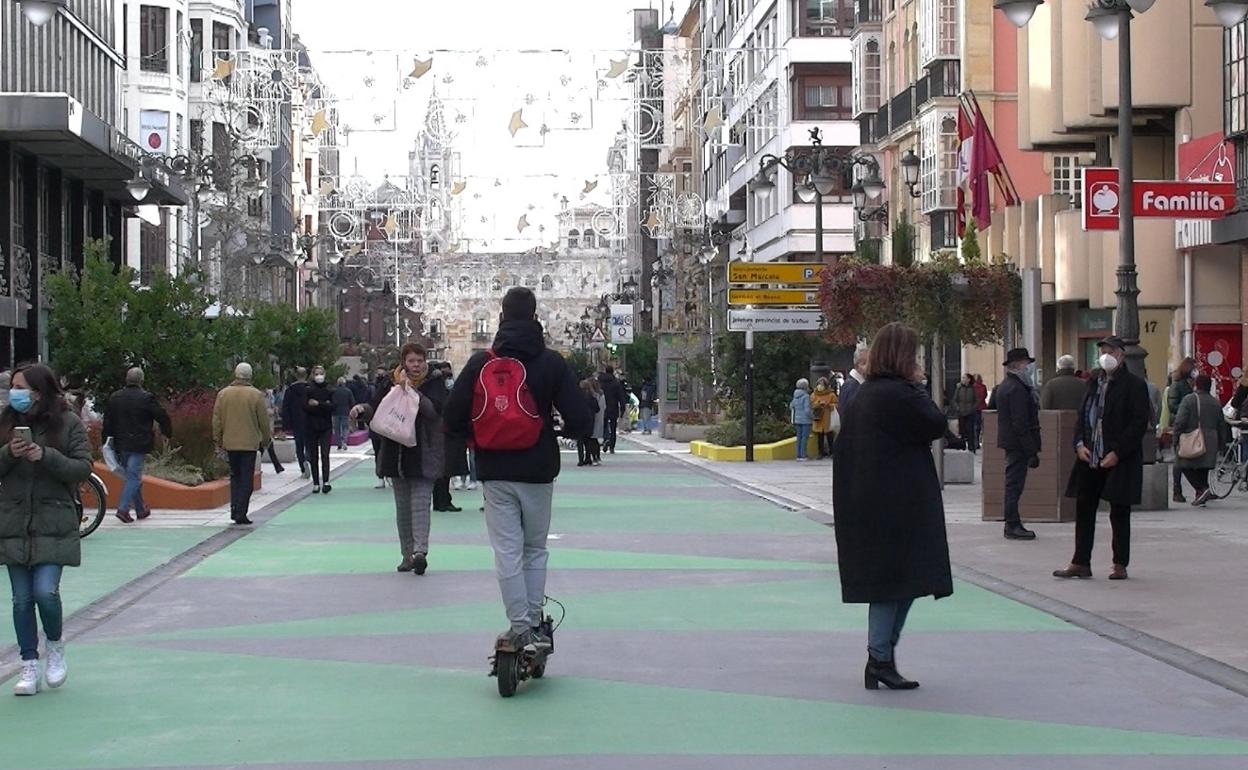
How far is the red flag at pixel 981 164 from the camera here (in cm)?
4831

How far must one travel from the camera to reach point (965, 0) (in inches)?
2119

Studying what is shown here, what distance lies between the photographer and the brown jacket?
2359 cm

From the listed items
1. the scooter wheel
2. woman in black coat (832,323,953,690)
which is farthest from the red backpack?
woman in black coat (832,323,953,690)

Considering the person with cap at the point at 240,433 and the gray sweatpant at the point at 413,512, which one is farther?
the person with cap at the point at 240,433

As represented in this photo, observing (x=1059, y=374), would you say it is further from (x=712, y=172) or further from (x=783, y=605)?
(x=712, y=172)

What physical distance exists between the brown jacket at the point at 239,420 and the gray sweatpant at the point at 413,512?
20.1 ft

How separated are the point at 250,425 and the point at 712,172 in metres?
79.4

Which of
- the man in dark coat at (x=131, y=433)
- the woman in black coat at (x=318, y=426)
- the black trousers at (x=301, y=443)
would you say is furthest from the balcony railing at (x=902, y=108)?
the man in dark coat at (x=131, y=433)

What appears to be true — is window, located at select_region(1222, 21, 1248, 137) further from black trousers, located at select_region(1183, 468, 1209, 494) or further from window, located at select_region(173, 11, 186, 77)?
window, located at select_region(173, 11, 186, 77)

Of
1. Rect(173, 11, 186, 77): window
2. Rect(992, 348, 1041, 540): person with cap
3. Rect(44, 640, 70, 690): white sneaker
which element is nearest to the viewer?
Rect(44, 640, 70, 690): white sneaker

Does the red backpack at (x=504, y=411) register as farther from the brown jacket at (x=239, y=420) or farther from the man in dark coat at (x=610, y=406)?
the man in dark coat at (x=610, y=406)

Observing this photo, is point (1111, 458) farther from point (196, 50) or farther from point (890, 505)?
point (196, 50)

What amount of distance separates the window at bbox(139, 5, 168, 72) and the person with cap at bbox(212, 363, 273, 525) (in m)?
57.2

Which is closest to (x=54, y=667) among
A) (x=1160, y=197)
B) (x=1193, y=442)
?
(x=1193, y=442)
